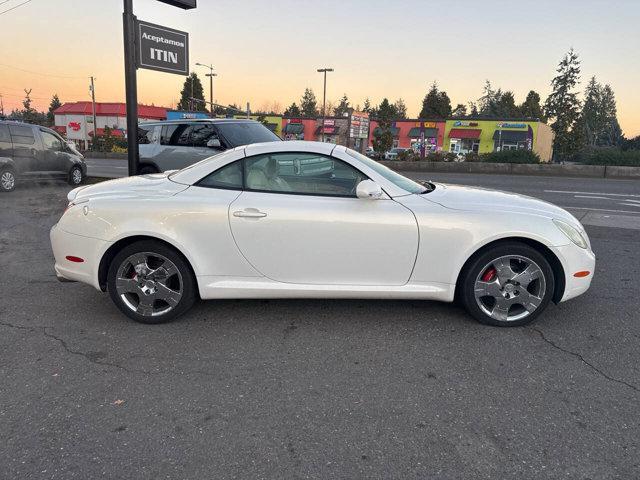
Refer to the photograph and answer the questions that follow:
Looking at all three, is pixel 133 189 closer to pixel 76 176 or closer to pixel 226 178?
pixel 226 178

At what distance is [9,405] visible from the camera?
2.73 m

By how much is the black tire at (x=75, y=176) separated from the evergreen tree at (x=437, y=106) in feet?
302

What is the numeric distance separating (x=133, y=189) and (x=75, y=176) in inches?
428

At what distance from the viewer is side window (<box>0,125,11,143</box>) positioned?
39.0 ft

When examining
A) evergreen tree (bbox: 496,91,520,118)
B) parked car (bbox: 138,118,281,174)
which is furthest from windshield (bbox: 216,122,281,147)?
evergreen tree (bbox: 496,91,520,118)

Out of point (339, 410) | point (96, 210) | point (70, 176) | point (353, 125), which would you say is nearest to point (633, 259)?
point (339, 410)

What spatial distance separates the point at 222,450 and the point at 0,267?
4476 mm

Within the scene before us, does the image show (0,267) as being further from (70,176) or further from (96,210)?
(70,176)

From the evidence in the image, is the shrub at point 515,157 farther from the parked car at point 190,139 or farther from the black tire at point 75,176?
the black tire at point 75,176

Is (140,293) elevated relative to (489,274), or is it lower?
lower

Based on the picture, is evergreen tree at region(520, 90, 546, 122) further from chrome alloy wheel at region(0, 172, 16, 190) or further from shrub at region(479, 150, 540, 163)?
chrome alloy wheel at region(0, 172, 16, 190)

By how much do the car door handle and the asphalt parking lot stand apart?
893 mm

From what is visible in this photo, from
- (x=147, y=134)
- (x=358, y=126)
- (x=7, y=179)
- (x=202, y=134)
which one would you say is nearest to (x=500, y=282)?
(x=202, y=134)

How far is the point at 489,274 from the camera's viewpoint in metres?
3.80
